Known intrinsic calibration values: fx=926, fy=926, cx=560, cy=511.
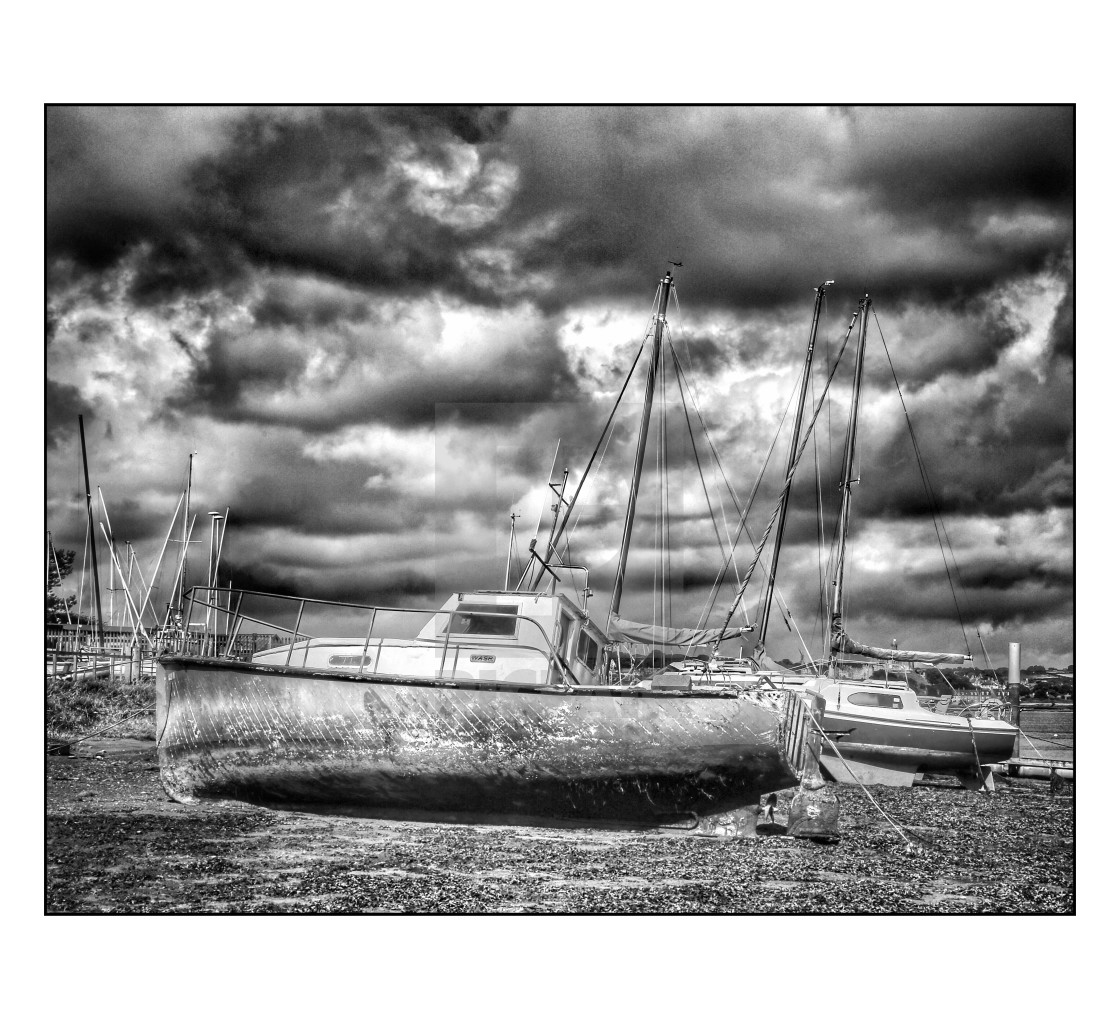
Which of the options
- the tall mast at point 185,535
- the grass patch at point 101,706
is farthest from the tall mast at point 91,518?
the tall mast at point 185,535

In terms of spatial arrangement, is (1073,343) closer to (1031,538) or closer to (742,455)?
(1031,538)

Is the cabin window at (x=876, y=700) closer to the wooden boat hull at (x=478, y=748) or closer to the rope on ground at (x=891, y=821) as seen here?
the rope on ground at (x=891, y=821)

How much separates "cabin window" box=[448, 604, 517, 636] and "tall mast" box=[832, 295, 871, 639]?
195cm

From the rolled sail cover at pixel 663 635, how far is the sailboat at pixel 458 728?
1cm

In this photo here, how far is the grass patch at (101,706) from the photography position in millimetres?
5320

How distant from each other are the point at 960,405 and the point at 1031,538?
2.94 ft

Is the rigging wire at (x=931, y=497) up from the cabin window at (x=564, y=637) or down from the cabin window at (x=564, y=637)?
up

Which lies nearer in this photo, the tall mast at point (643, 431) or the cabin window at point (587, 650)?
the tall mast at point (643, 431)

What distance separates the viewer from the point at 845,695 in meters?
6.00

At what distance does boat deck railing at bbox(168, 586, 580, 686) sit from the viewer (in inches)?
217

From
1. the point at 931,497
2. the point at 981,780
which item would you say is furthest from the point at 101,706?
the point at 981,780

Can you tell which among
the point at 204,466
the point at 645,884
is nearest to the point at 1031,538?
the point at 645,884

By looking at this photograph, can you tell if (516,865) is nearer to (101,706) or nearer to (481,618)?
(481,618)

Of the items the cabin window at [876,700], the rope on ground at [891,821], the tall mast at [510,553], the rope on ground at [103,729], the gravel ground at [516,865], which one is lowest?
the gravel ground at [516,865]
